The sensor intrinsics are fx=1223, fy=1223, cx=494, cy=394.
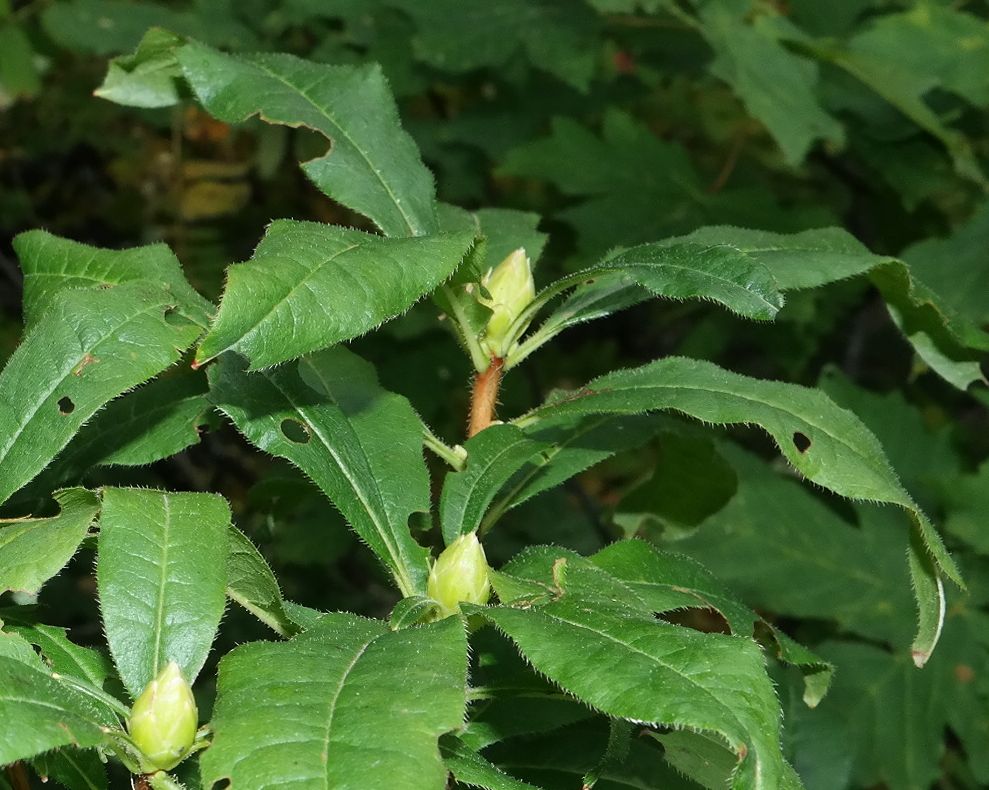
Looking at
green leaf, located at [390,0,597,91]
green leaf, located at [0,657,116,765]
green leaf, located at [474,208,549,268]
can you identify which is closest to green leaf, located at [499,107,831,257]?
green leaf, located at [390,0,597,91]

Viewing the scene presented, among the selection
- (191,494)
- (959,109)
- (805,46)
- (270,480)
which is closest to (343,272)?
(191,494)

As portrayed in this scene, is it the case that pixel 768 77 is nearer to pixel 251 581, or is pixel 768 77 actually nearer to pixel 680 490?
pixel 680 490

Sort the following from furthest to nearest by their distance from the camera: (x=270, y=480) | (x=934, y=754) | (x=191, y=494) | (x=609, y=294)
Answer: (x=934, y=754)
(x=270, y=480)
(x=609, y=294)
(x=191, y=494)

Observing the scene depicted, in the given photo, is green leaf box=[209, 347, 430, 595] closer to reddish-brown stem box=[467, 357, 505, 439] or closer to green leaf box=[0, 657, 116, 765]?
reddish-brown stem box=[467, 357, 505, 439]

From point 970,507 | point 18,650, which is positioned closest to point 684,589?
point 18,650

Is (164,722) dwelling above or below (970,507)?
above

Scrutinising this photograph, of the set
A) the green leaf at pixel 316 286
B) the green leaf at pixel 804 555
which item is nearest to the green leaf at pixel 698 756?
the green leaf at pixel 316 286

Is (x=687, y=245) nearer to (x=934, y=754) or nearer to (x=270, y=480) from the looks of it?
(x=270, y=480)
